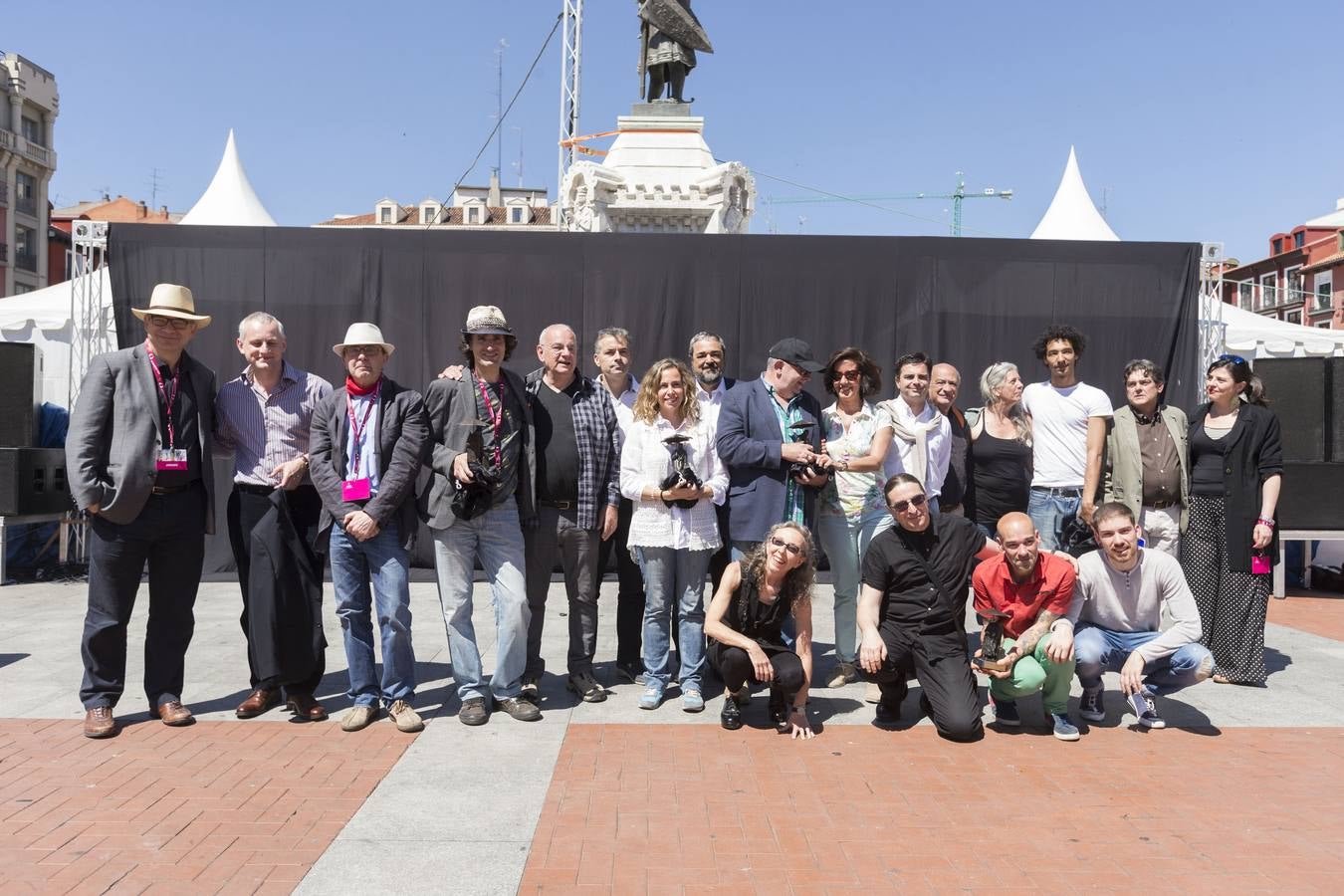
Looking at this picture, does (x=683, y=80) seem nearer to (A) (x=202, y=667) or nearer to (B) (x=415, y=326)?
(B) (x=415, y=326)

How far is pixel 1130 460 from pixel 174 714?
481cm

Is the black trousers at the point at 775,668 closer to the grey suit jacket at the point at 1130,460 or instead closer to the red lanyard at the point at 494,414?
the red lanyard at the point at 494,414

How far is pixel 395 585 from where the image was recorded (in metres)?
3.99

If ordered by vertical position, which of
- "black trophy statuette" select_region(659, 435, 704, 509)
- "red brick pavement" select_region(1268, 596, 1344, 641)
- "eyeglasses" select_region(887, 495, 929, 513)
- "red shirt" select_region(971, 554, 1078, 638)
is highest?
"black trophy statuette" select_region(659, 435, 704, 509)

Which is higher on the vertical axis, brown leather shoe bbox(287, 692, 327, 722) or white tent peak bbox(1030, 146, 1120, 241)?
white tent peak bbox(1030, 146, 1120, 241)

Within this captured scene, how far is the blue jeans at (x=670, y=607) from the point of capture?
427 centimetres

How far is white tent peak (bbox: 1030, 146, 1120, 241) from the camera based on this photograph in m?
10.8

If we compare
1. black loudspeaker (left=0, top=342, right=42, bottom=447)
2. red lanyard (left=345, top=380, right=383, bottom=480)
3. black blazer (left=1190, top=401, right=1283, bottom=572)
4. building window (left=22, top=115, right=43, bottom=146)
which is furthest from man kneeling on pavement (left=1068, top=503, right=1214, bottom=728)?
building window (left=22, top=115, right=43, bottom=146)

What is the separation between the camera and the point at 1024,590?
411 cm

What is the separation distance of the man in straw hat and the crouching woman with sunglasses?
136 cm

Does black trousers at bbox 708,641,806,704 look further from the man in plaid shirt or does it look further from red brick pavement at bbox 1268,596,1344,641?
red brick pavement at bbox 1268,596,1344,641

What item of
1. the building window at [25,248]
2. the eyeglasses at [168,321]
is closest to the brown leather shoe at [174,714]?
the eyeglasses at [168,321]

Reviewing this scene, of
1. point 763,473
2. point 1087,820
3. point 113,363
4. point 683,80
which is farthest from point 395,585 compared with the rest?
point 683,80

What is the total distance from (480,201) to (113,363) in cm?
5262
